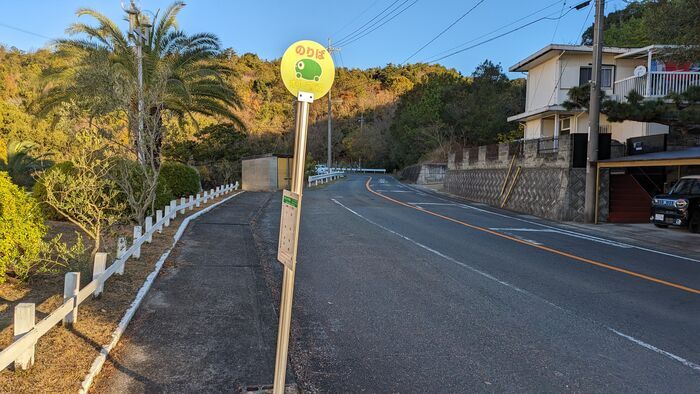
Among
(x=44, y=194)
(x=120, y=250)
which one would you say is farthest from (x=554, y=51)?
(x=120, y=250)

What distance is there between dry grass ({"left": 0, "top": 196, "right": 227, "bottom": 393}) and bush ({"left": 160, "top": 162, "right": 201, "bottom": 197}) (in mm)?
10351

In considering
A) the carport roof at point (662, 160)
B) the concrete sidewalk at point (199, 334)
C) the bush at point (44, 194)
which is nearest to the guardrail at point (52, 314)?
the concrete sidewalk at point (199, 334)

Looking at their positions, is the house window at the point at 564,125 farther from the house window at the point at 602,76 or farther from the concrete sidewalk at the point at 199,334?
the concrete sidewalk at the point at 199,334

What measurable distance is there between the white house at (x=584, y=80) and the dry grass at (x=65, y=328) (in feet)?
72.5

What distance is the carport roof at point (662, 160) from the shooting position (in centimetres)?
1356

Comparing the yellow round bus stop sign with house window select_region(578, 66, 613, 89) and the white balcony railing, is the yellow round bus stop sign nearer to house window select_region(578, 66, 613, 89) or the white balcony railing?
the white balcony railing

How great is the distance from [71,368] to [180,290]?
2.78 m

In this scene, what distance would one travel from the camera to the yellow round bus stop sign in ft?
11.5

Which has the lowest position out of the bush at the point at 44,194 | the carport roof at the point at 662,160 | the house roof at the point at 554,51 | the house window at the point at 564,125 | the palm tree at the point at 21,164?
the bush at the point at 44,194

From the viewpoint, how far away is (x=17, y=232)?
663 centimetres

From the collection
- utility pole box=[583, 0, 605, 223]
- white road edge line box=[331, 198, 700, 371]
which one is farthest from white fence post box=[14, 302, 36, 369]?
utility pole box=[583, 0, 605, 223]

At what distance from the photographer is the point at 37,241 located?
700 cm

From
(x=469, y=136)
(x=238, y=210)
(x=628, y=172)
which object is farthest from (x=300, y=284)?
(x=469, y=136)

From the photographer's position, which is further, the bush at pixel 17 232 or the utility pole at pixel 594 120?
the utility pole at pixel 594 120
